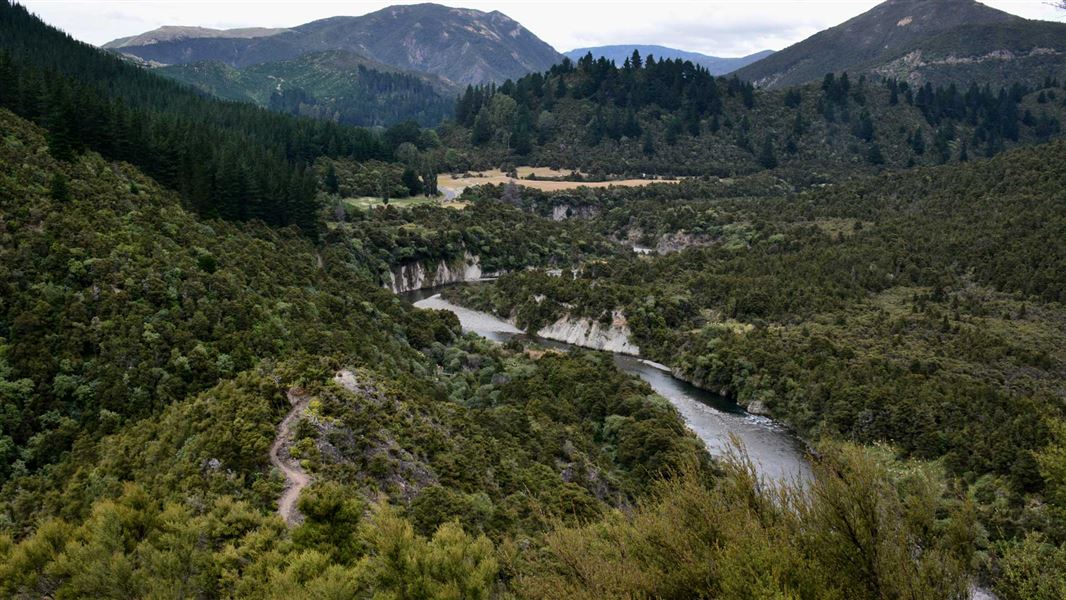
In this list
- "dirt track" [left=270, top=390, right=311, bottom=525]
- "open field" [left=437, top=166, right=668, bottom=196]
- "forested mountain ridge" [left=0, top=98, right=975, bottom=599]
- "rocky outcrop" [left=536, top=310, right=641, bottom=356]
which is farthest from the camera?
"open field" [left=437, top=166, right=668, bottom=196]

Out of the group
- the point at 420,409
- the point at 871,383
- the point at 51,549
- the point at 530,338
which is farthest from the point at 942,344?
the point at 51,549

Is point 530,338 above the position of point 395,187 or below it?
below

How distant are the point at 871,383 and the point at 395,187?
3855 inches

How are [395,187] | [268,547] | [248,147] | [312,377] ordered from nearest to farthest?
1. [268,547]
2. [312,377]
3. [248,147]
4. [395,187]

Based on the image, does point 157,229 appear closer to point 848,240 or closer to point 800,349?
point 800,349

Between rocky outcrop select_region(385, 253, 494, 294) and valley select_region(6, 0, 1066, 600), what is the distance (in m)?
0.47

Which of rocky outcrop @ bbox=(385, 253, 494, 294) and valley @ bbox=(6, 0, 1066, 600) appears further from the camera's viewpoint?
rocky outcrop @ bbox=(385, 253, 494, 294)

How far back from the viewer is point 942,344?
243 feet

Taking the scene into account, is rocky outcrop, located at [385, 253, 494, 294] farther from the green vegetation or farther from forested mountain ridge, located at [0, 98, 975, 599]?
forested mountain ridge, located at [0, 98, 975, 599]

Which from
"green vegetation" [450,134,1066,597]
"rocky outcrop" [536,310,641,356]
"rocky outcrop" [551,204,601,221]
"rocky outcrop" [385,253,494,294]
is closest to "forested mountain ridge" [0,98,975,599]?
"green vegetation" [450,134,1066,597]

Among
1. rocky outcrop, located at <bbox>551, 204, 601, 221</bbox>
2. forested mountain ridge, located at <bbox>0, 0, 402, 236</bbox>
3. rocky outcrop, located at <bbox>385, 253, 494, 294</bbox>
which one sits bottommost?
rocky outcrop, located at <bbox>385, 253, 494, 294</bbox>

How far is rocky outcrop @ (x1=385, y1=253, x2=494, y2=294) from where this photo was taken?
112438 millimetres

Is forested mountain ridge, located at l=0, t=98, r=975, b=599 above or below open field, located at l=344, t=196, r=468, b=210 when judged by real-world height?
above

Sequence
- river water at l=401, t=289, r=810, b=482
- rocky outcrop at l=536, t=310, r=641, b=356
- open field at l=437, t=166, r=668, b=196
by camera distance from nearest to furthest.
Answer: river water at l=401, t=289, r=810, b=482 < rocky outcrop at l=536, t=310, r=641, b=356 < open field at l=437, t=166, r=668, b=196
